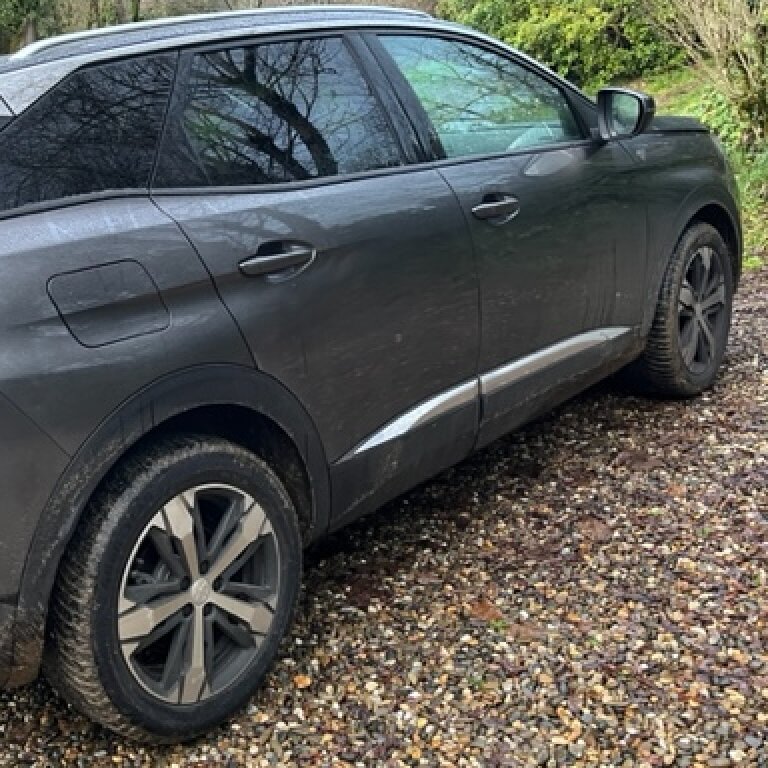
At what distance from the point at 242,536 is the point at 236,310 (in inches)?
23.1

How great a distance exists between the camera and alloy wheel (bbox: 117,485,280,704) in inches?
98.3

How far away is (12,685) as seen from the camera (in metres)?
2.38

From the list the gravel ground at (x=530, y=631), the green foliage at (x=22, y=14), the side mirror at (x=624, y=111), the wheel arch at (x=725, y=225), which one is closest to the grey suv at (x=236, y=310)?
the gravel ground at (x=530, y=631)

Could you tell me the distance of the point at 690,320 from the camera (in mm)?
4672

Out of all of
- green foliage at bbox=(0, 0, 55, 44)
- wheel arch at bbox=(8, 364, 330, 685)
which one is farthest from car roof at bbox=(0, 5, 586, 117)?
green foliage at bbox=(0, 0, 55, 44)

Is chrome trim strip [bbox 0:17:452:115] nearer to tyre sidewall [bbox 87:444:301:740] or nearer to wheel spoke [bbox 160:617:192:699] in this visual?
tyre sidewall [bbox 87:444:301:740]

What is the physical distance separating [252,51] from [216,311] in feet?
2.92

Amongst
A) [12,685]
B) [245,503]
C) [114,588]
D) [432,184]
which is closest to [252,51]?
[432,184]

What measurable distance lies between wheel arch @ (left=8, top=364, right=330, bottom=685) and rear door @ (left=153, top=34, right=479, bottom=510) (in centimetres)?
7

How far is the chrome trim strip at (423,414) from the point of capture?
3055 mm

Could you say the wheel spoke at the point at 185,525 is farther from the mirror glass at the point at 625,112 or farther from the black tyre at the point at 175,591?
the mirror glass at the point at 625,112

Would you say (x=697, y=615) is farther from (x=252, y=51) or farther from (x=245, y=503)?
(x=252, y=51)

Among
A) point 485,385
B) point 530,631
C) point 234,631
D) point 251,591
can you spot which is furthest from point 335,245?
point 530,631

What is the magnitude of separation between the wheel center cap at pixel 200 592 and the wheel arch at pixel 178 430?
15.2 inches
